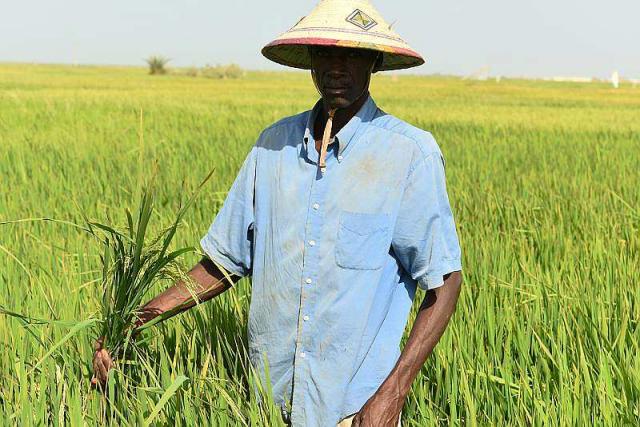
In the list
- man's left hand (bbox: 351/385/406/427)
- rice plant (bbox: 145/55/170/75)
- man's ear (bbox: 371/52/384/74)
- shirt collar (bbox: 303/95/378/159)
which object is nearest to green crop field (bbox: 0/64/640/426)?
man's left hand (bbox: 351/385/406/427)

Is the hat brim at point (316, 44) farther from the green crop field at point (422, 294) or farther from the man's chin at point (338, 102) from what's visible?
the green crop field at point (422, 294)

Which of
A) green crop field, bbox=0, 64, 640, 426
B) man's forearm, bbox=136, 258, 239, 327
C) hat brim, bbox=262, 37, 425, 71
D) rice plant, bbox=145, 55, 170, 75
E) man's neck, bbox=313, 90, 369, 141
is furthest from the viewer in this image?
rice plant, bbox=145, 55, 170, 75

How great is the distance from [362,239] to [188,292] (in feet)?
1.39

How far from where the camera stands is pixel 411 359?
141 cm

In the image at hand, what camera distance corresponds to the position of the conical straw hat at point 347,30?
137 centimetres

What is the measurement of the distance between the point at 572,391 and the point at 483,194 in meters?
2.96

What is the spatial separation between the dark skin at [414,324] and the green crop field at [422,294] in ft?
0.68

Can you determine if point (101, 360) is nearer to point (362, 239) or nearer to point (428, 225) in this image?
point (362, 239)

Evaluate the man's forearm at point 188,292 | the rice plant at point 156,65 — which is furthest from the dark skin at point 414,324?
the rice plant at point 156,65

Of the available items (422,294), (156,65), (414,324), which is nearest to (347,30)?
(414,324)

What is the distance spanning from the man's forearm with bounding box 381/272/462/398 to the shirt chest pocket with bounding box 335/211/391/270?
0.13m

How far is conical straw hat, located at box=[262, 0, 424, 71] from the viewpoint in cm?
137

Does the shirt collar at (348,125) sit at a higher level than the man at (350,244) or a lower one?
higher

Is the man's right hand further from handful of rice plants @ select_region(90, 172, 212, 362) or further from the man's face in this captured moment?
the man's face
